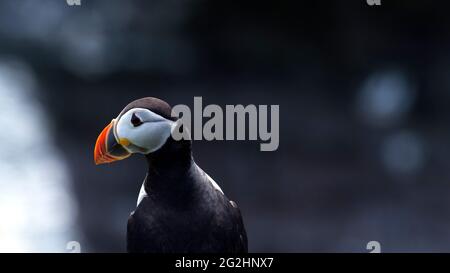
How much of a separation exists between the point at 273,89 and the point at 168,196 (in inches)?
155

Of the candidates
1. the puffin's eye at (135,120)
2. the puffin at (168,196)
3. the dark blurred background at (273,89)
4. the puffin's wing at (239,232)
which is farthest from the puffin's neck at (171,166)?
the dark blurred background at (273,89)

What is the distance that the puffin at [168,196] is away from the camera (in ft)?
7.36

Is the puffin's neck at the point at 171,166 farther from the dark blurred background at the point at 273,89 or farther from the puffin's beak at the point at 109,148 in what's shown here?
the dark blurred background at the point at 273,89

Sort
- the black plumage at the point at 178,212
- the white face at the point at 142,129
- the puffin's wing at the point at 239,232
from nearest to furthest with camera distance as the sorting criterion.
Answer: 1. the white face at the point at 142,129
2. the black plumage at the point at 178,212
3. the puffin's wing at the point at 239,232

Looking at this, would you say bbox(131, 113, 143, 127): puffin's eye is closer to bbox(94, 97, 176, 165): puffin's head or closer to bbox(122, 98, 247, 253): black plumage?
bbox(94, 97, 176, 165): puffin's head

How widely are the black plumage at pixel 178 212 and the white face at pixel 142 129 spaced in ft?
0.20

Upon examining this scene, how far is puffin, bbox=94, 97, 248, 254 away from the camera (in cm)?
224

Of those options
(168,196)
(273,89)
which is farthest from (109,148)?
(273,89)

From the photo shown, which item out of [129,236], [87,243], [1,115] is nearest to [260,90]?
[87,243]

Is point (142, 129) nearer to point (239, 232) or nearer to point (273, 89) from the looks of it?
point (239, 232)

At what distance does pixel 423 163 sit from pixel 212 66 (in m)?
1.85

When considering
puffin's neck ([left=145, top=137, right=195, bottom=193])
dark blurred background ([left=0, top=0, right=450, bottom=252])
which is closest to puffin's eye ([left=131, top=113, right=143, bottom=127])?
puffin's neck ([left=145, top=137, right=195, bottom=193])

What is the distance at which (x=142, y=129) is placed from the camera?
7.22ft

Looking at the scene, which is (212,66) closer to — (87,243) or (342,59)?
(342,59)
